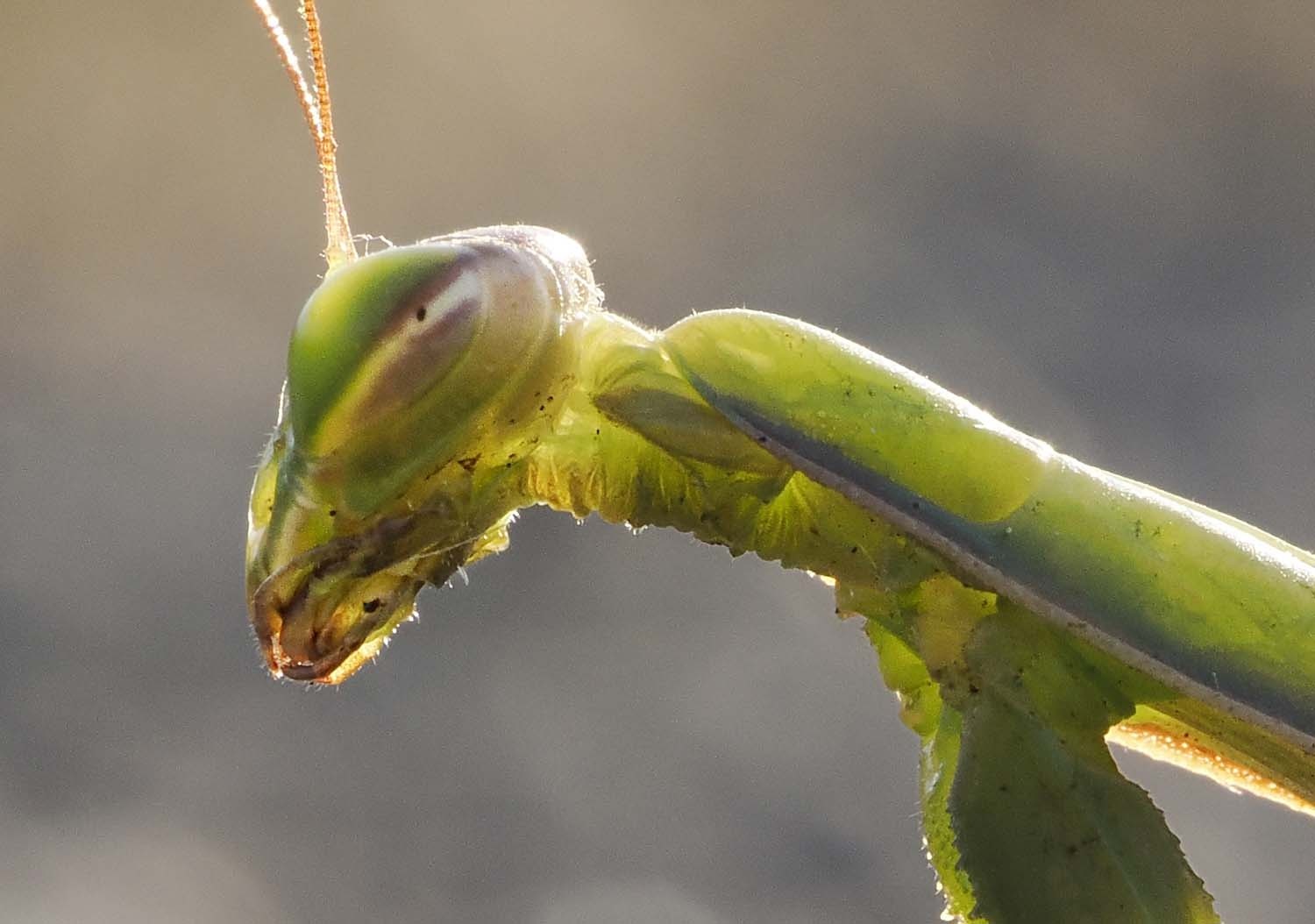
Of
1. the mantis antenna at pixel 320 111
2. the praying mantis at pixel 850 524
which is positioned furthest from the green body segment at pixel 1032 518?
the mantis antenna at pixel 320 111

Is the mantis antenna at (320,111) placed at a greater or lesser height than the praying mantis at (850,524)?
greater

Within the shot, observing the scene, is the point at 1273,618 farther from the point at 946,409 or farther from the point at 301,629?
the point at 301,629

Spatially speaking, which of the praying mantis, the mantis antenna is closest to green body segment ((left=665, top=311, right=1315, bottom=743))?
the praying mantis

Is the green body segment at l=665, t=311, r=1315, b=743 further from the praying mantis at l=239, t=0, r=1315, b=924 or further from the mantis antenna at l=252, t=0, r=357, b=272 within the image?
the mantis antenna at l=252, t=0, r=357, b=272

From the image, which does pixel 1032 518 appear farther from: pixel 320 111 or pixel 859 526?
pixel 320 111

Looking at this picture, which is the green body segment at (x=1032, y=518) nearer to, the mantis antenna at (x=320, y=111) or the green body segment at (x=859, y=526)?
the green body segment at (x=859, y=526)

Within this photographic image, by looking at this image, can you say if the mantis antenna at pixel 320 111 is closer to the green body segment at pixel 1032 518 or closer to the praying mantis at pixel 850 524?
the praying mantis at pixel 850 524

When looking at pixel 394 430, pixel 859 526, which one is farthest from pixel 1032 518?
pixel 394 430

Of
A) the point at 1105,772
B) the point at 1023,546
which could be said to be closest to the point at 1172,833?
the point at 1105,772
